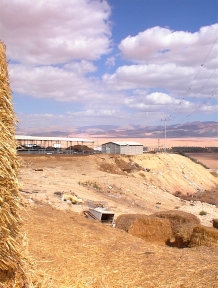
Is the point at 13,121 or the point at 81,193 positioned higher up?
the point at 13,121

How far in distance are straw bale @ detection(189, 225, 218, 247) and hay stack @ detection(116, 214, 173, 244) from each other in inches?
120

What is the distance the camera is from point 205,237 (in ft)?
33.5

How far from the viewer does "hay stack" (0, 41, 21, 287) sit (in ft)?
15.5

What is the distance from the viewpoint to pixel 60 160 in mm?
40906

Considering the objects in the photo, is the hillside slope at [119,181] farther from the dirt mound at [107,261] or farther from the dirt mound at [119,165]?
the dirt mound at [107,261]

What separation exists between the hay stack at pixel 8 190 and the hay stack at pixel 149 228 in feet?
29.7

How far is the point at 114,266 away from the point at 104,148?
54935mm

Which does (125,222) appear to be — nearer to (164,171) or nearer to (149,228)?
(149,228)

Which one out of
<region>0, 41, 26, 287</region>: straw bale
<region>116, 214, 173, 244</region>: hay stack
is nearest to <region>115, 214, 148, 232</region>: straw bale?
<region>116, 214, 173, 244</region>: hay stack

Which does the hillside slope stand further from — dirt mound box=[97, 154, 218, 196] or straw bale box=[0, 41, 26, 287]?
straw bale box=[0, 41, 26, 287]

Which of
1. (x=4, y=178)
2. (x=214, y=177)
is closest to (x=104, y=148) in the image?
(x=214, y=177)

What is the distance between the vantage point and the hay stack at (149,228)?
13672mm

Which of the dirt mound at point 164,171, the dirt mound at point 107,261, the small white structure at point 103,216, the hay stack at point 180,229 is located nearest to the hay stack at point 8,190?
the dirt mound at point 107,261

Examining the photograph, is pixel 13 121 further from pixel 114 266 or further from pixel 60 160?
pixel 60 160
